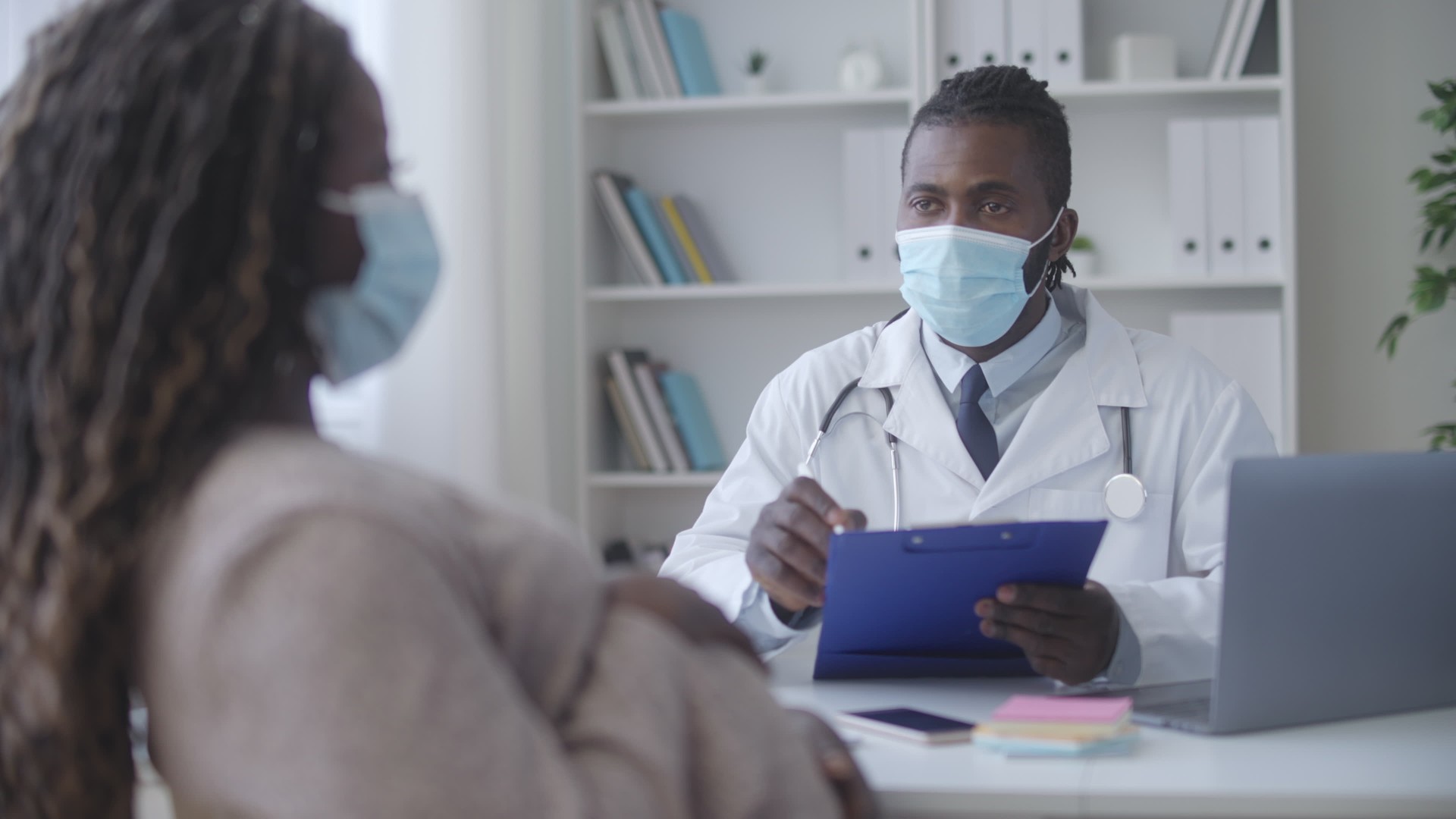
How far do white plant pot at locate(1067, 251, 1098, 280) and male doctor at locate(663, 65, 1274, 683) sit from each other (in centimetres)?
109

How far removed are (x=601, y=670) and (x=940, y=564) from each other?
19.9 inches

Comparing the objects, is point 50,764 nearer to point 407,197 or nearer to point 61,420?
point 61,420

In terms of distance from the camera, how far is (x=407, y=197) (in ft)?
2.96

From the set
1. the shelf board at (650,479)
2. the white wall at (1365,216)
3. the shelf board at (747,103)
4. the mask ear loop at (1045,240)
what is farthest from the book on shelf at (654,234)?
the white wall at (1365,216)

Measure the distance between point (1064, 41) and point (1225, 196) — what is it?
1.66ft

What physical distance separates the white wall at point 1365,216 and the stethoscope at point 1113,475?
1.64 meters

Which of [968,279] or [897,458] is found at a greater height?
[968,279]

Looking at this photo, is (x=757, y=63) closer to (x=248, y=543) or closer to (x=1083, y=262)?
(x=1083, y=262)

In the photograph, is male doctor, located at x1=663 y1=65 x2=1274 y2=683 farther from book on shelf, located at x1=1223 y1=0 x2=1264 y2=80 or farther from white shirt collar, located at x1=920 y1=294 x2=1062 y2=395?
book on shelf, located at x1=1223 y1=0 x2=1264 y2=80

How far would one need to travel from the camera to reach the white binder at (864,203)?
9.95 feet

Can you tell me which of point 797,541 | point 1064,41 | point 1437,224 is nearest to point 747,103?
point 1064,41

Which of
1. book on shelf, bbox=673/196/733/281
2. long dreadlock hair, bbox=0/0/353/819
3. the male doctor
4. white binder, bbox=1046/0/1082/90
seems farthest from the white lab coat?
book on shelf, bbox=673/196/733/281

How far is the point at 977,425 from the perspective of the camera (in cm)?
182

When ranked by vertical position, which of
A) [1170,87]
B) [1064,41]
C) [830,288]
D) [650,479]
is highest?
[1064,41]
